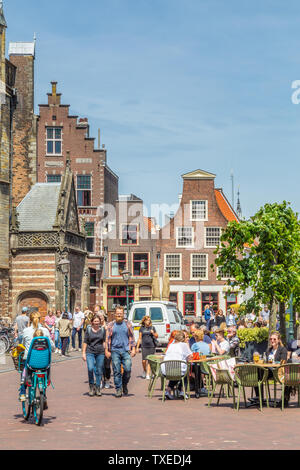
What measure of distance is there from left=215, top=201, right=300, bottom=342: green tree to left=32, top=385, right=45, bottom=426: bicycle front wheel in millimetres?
8343

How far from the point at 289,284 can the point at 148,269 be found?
124ft

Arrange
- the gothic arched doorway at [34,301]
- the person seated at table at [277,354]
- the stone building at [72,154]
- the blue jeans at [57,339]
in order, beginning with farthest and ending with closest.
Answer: the stone building at [72,154], the gothic arched doorway at [34,301], the blue jeans at [57,339], the person seated at table at [277,354]

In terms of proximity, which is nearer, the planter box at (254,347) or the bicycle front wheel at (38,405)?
the bicycle front wheel at (38,405)

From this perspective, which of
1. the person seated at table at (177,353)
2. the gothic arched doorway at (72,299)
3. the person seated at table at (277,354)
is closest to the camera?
the person seated at table at (277,354)

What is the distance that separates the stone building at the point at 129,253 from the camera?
55969 mm

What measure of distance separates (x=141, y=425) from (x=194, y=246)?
149 feet

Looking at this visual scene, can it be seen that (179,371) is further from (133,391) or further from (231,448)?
(231,448)

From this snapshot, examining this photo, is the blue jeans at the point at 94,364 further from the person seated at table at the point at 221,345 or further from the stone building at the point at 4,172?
the stone building at the point at 4,172

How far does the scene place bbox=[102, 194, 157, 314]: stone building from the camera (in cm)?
5597

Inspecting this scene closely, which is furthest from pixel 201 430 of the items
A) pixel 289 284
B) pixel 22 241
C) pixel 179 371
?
pixel 22 241

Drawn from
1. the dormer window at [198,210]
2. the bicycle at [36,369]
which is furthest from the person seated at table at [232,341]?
the dormer window at [198,210]

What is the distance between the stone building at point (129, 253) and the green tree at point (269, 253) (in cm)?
3668

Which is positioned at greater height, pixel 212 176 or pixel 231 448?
pixel 212 176

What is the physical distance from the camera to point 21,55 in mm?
45281
